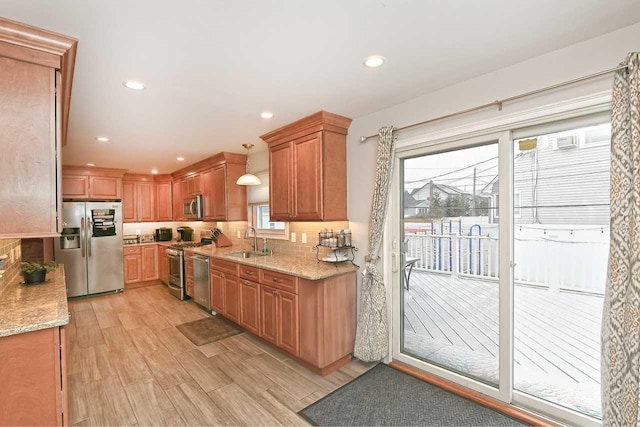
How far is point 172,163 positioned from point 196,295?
8.16 ft

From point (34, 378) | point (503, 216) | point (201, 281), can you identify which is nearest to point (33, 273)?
point (34, 378)

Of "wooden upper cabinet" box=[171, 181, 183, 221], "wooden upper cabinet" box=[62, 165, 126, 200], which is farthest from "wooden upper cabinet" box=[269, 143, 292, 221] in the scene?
"wooden upper cabinet" box=[62, 165, 126, 200]

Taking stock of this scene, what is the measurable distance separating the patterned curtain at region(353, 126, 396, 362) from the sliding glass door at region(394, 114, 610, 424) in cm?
24

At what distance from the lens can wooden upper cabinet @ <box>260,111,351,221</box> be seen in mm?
3107

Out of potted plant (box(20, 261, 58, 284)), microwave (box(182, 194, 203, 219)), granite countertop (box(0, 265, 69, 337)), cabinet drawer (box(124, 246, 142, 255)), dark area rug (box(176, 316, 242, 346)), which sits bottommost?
dark area rug (box(176, 316, 242, 346))

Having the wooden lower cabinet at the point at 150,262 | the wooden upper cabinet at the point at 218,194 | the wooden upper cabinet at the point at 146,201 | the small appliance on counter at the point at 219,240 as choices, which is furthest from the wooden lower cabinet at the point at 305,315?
the wooden upper cabinet at the point at 146,201

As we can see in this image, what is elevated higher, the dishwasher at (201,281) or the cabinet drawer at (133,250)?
the cabinet drawer at (133,250)

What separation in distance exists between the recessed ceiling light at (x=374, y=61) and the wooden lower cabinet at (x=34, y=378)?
8.15ft

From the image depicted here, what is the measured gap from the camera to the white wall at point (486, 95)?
71.6 inches

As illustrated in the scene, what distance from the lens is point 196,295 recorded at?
4.94 metres

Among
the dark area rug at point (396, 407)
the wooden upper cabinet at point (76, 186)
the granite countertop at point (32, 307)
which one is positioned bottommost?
the dark area rug at point (396, 407)

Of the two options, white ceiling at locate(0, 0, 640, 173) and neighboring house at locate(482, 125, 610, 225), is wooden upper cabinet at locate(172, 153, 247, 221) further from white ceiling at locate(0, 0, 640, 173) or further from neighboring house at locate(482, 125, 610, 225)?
neighboring house at locate(482, 125, 610, 225)

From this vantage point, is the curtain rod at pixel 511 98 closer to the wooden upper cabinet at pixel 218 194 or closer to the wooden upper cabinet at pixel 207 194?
the wooden upper cabinet at pixel 218 194

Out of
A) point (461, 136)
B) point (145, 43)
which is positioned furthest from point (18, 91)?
point (461, 136)
